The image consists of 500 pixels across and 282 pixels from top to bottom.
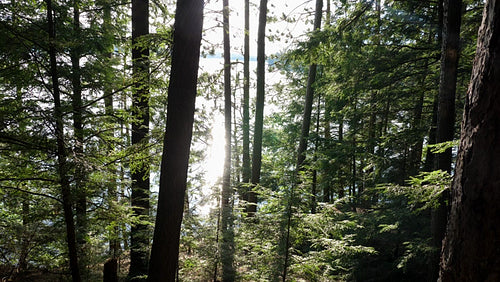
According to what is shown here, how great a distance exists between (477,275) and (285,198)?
3.71 meters

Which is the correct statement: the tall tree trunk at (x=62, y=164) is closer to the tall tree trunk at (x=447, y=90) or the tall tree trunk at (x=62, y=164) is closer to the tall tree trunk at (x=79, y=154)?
the tall tree trunk at (x=79, y=154)

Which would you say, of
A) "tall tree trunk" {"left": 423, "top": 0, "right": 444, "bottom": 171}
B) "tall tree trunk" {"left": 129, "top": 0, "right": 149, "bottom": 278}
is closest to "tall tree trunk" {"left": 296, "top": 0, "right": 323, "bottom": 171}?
"tall tree trunk" {"left": 423, "top": 0, "right": 444, "bottom": 171}

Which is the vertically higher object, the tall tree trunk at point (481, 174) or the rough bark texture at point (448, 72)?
the rough bark texture at point (448, 72)

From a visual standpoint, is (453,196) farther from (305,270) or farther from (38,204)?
(38,204)

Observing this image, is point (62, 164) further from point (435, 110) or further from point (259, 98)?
point (435, 110)

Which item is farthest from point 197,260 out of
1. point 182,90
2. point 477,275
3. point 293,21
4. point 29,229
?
point 293,21

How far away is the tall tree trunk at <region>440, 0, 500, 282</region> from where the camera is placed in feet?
4.37

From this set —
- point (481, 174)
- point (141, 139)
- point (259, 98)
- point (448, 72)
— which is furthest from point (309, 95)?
point (481, 174)

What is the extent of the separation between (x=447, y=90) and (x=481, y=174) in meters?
4.43

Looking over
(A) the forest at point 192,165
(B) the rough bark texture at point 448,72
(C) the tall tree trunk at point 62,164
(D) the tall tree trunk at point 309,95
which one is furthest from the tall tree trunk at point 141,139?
(B) the rough bark texture at point 448,72

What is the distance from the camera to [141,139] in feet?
18.2

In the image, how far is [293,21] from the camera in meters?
10.3

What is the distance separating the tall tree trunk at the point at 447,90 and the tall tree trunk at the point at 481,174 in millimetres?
3883

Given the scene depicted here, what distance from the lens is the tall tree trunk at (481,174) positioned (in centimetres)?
133
